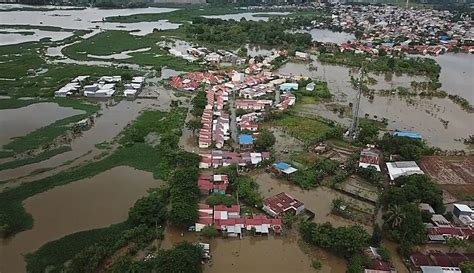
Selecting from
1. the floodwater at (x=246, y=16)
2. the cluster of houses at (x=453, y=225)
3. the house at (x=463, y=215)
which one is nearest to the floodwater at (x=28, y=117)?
the cluster of houses at (x=453, y=225)

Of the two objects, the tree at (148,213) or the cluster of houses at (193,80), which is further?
the cluster of houses at (193,80)

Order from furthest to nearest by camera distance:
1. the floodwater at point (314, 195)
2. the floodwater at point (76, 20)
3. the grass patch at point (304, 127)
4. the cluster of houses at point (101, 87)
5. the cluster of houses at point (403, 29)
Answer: the floodwater at point (76, 20), the cluster of houses at point (403, 29), the cluster of houses at point (101, 87), the grass patch at point (304, 127), the floodwater at point (314, 195)

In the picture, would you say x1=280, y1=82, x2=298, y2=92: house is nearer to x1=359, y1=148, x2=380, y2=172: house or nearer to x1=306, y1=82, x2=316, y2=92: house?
x1=306, y1=82, x2=316, y2=92: house

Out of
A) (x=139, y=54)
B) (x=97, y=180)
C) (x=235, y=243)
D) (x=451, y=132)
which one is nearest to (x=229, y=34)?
(x=139, y=54)

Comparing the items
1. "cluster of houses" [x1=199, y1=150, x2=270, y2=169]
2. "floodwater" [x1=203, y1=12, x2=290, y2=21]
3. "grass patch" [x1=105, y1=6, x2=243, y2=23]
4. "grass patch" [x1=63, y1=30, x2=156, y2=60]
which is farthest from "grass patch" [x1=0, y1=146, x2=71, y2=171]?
"floodwater" [x1=203, y1=12, x2=290, y2=21]

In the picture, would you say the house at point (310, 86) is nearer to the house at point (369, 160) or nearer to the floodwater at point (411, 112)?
the floodwater at point (411, 112)

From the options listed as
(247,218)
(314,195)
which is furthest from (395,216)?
(247,218)

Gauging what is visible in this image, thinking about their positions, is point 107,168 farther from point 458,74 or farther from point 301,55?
point 458,74
